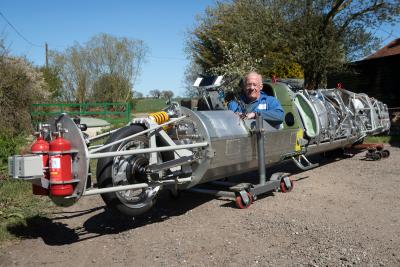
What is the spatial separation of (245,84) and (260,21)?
1216 cm

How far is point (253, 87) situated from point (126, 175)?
2.56m

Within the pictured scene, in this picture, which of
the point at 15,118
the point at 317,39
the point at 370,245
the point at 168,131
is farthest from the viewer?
the point at 317,39

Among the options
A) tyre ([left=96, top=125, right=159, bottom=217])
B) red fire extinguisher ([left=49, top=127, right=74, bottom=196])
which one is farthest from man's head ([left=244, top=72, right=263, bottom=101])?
red fire extinguisher ([left=49, top=127, right=74, bottom=196])

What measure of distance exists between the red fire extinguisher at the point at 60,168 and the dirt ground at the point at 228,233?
0.68 metres

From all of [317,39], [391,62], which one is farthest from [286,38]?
[391,62]

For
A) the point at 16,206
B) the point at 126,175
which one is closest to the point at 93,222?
the point at 126,175

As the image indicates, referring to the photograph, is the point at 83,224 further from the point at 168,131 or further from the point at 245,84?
the point at 245,84

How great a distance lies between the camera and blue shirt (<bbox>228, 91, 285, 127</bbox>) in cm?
612

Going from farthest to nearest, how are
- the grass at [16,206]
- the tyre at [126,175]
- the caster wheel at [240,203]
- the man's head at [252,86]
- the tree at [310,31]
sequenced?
1. the tree at [310,31]
2. the man's head at [252,86]
3. the caster wheel at [240,203]
4. the grass at [16,206]
5. the tyre at [126,175]

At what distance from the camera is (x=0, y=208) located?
5531mm

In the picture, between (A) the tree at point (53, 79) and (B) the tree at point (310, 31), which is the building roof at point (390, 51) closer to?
(B) the tree at point (310, 31)

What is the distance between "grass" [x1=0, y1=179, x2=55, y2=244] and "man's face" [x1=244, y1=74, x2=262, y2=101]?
10.8ft

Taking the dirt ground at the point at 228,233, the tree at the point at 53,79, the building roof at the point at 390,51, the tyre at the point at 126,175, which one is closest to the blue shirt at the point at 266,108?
the dirt ground at the point at 228,233

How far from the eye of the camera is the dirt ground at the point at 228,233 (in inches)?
152
